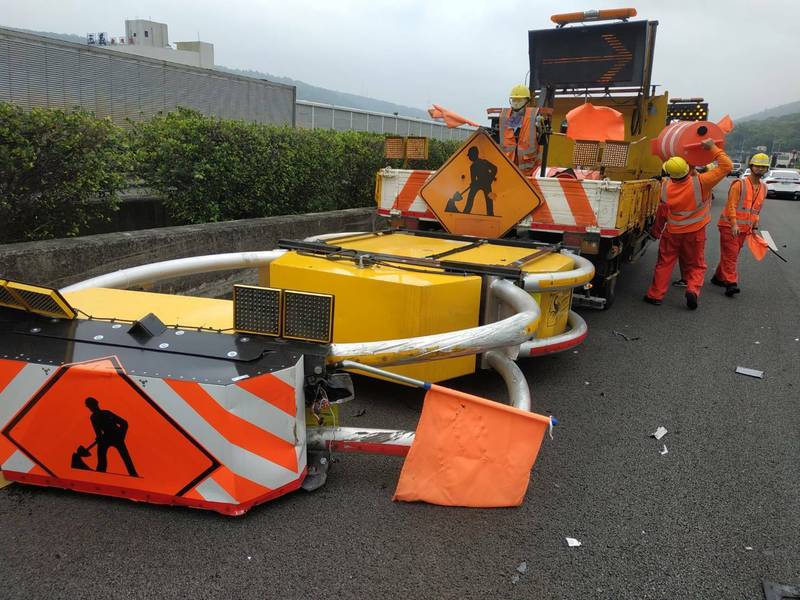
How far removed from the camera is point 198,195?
621 cm

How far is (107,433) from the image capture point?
2494 mm

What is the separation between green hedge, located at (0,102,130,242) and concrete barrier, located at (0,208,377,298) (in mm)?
478

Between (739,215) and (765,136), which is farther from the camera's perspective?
(765,136)

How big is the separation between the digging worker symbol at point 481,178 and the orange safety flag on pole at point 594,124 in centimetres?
271

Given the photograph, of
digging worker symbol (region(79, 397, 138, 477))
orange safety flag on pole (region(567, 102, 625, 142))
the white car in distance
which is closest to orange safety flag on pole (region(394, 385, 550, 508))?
digging worker symbol (region(79, 397, 138, 477))

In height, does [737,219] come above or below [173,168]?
below

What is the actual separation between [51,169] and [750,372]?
19.5ft

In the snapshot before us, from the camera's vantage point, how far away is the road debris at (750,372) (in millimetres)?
4758

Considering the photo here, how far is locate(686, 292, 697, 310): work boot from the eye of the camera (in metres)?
6.88

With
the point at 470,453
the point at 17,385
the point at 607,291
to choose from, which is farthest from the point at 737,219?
the point at 17,385

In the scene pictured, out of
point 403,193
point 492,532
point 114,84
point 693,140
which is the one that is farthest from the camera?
point 114,84

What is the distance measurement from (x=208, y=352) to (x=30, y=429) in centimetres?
86

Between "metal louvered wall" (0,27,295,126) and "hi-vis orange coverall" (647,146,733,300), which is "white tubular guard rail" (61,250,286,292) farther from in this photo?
"metal louvered wall" (0,27,295,126)

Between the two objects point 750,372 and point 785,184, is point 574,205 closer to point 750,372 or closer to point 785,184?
point 750,372
